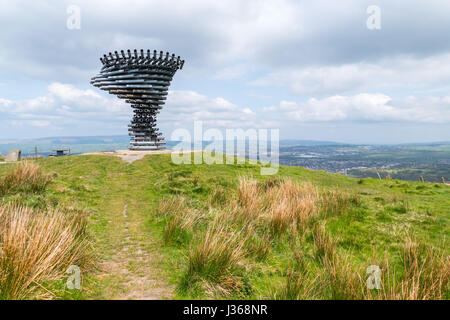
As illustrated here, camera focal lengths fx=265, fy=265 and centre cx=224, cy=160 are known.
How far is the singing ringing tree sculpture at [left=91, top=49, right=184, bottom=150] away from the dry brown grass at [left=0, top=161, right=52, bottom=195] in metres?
17.2

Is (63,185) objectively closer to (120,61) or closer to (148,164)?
(148,164)

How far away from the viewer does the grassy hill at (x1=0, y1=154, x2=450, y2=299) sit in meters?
4.14

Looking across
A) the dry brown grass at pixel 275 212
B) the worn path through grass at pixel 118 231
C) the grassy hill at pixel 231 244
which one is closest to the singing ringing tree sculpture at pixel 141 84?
the worn path through grass at pixel 118 231

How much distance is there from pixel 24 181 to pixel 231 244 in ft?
33.3

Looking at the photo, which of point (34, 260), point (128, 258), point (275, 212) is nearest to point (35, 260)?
point (34, 260)

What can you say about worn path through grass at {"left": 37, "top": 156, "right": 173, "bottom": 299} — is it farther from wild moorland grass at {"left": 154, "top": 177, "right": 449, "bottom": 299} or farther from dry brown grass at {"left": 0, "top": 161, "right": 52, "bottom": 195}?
wild moorland grass at {"left": 154, "top": 177, "right": 449, "bottom": 299}

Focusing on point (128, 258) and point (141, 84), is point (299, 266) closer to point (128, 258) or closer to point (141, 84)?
point (128, 258)

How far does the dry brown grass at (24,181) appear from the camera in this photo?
10141 millimetres

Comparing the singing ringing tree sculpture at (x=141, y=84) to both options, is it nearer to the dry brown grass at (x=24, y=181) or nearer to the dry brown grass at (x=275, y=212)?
the dry brown grass at (x=24, y=181)

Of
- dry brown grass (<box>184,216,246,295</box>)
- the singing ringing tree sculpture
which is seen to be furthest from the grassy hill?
the singing ringing tree sculpture

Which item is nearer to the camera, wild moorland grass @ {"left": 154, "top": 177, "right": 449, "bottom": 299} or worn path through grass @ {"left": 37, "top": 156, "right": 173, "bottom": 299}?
wild moorland grass @ {"left": 154, "top": 177, "right": 449, "bottom": 299}

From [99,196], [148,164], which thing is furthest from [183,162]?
[99,196]

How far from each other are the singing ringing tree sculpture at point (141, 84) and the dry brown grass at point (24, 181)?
17.2 metres

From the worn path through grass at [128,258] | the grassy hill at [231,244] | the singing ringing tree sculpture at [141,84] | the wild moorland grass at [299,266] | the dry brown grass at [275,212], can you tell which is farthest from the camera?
the singing ringing tree sculpture at [141,84]
